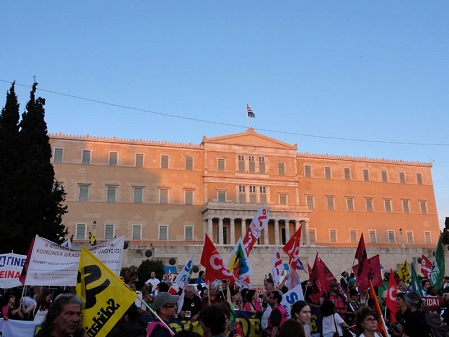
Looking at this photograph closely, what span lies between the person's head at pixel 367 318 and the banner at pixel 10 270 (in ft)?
30.4

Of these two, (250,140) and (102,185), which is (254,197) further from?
(102,185)

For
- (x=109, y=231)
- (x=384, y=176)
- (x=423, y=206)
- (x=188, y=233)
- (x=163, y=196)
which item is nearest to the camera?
(x=109, y=231)

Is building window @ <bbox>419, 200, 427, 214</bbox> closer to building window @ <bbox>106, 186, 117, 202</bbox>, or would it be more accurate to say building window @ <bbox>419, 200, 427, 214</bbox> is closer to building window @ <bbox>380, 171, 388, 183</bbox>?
building window @ <bbox>380, 171, 388, 183</bbox>

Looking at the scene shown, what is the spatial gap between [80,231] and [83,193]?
3.81 m

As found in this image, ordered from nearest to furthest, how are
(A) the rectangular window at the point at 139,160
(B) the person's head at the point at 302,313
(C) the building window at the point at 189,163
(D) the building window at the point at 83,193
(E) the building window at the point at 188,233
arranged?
(B) the person's head at the point at 302,313
(D) the building window at the point at 83,193
(E) the building window at the point at 188,233
(A) the rectangular window at the point at 139,160
(C) the building window at the point at 189,163

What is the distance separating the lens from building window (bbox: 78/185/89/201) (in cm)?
4084

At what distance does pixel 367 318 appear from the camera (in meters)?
4.62

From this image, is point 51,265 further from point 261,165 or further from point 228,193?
point 261,165

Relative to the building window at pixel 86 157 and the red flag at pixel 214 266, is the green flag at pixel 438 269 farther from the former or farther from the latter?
the building window at pixel 86 157

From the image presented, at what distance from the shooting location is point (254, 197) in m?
44.9

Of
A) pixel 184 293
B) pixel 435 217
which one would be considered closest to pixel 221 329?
pixel 184 293

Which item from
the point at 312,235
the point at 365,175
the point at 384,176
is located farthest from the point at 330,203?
the point at 384,176

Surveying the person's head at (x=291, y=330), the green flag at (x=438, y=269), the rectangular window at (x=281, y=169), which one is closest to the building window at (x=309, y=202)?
the rectangular window at (x=281, y=169)

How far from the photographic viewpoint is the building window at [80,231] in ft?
128
